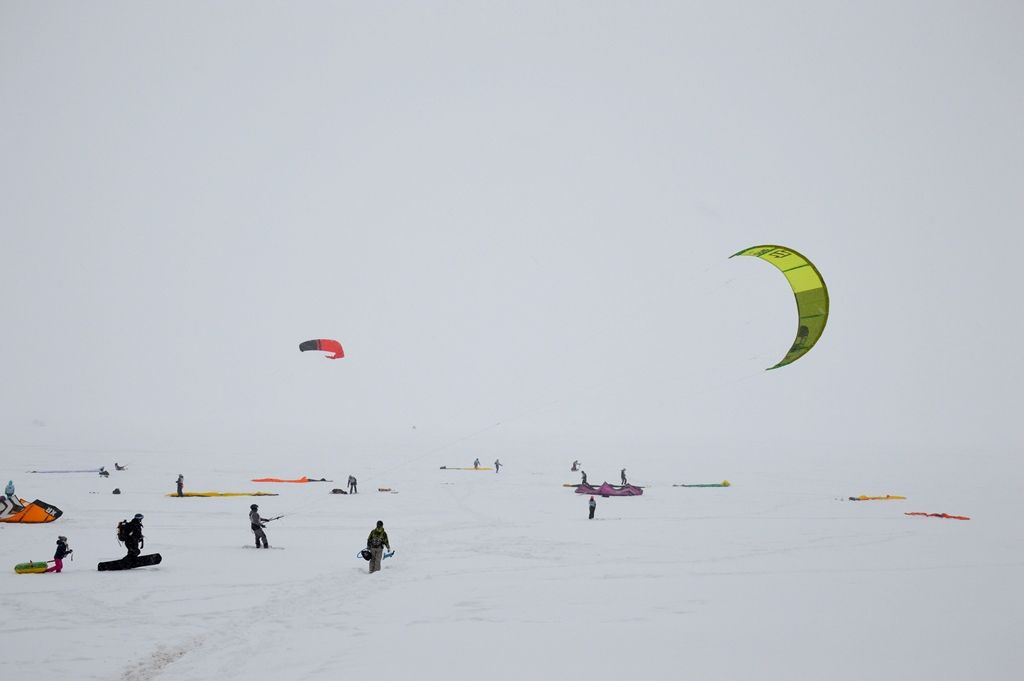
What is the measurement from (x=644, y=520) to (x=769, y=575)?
772cm

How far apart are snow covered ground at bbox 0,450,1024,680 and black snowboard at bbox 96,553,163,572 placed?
0.26 meters

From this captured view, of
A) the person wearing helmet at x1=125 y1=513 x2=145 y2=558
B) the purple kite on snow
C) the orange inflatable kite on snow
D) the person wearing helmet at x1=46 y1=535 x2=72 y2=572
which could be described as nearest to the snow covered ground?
the person wearing helmet at x1=46 y1=535 x2=72 y2=572

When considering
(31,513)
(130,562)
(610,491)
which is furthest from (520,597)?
(610,491)

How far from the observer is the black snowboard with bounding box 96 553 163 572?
1151 cm

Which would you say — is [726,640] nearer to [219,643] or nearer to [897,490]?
[219,643]

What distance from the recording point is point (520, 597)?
10164 millimetres

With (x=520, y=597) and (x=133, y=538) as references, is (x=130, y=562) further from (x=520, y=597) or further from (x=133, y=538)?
(x=520, y=597)

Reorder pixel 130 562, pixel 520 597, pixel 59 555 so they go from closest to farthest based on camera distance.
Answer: pixel 520 597 < pixel 59 555 < pixel 130 562

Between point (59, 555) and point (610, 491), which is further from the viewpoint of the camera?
point (610, 491)

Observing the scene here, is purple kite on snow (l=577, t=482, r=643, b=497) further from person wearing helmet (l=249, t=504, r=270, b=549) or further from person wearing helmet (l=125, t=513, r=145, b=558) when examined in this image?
person wearing helmet (l=125, t=513, r=145, b=558)

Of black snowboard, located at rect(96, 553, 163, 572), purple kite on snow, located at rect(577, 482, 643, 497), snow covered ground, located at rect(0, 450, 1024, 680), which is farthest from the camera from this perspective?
purple kite on snow, located at rect(577, 482, 643, 497)

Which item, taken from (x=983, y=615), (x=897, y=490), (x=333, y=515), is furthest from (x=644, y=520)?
(x=897, y=490)

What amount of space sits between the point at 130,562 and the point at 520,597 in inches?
Result: 274

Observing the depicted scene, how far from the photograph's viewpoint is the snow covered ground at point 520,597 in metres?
7.40
